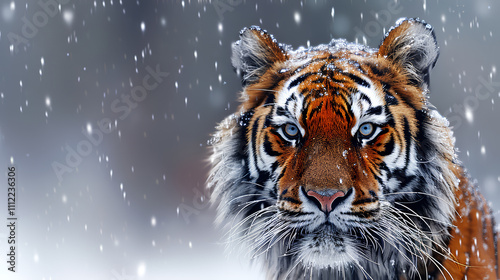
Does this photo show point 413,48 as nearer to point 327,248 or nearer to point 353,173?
point 353,173

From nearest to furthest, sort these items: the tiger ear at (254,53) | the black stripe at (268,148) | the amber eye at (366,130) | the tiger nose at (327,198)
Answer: the tiger nose at (327,198) < the amber eye at (366,130) < the black stripe at (268,148) < the tiger ear at (254,53)

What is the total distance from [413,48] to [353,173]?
0.60m

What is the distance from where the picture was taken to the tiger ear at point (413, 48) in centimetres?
174

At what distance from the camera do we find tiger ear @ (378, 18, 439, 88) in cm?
174

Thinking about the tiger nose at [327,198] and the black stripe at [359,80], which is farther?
the black stripe at [359,80]

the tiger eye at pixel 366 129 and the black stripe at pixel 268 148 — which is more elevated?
the tiger eye at pixel 366 129

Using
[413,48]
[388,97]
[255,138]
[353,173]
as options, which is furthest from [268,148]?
[413,48]

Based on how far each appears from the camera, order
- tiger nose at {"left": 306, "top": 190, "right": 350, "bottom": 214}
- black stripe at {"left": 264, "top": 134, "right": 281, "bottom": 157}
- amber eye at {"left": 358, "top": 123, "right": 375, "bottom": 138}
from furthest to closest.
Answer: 1. black stripe at {"left": 264, "top": 134, "right": 281, "bottom": 157}
2. amber eye at {"left": 358, "top": 123, "right": 375, "bottom": 138}
3. tiger nose at {"left": 306, "top": 190, "right": 350, "bottom": 214}

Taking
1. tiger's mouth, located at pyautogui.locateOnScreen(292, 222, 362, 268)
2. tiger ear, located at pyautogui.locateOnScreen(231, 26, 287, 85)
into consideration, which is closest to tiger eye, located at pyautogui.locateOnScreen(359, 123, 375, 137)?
tiger's mouth, located at pyautogui.locateOnScreen(292, 222, 362, 268)

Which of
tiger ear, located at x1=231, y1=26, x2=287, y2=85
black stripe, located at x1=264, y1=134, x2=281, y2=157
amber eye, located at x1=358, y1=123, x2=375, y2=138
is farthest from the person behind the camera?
tiger ear, located at x1=231, y1=26, x2=287, y2=85

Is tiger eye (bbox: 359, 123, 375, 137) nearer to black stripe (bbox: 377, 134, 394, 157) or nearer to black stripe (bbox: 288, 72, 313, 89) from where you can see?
black stripe (bbox: 377, 134, 394, 157)

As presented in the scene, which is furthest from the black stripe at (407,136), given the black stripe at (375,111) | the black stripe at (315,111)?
the black stripe at (315,111)

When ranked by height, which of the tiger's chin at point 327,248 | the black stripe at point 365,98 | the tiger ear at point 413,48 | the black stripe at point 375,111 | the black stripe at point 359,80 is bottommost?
the tiger's chin at point 327,248

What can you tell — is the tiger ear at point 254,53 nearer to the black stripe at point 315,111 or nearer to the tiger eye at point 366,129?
the black stripe at point 315,111
